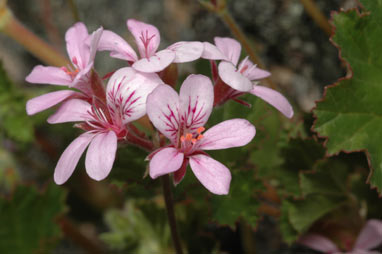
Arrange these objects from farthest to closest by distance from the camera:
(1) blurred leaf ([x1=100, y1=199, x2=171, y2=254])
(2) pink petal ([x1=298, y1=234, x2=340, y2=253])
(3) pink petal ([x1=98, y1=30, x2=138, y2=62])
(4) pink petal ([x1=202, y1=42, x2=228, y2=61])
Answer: (1) blurred leaf ([x1=100, y1=199, x2=171, y2=254])
(2) pink petal ([x1=298, y1=234, x2=340, y2=253])
(3) pink petal ([x1=98, y1=30, x2=138, y2=62])
(4) pink petal ([x1=202, y1=42, x2=228, y2=61])

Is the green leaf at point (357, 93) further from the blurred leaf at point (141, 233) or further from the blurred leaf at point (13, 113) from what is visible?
the blurred leaf at point (13, 113)

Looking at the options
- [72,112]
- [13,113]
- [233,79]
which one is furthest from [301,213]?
[13,113]

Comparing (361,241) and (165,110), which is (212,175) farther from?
(361,241)

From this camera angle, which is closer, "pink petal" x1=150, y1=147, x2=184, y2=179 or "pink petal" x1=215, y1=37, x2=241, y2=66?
"pink petal" x1=150, y1=147, x2=184, y2=179

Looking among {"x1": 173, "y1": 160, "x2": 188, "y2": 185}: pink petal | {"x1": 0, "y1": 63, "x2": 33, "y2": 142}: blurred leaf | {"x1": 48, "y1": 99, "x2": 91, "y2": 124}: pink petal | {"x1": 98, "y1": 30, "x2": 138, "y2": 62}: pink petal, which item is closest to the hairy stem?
{"x1": 173, "y1": 160, "x2": 188, "y2": 185}: pink petal

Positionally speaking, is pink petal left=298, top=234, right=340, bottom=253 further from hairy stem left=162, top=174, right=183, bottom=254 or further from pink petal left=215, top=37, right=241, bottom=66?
pink petal left=215, top=37, right=241, bottom=66

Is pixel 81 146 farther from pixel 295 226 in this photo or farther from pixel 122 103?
pixel 295 226

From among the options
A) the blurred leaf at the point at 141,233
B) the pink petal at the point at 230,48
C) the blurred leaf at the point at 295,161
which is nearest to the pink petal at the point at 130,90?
the pink petal at the point at 230,48

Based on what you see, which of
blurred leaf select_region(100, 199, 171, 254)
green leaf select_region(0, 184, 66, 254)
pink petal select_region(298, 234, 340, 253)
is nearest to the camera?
pink petal select_region(298, 234, 340, 253)

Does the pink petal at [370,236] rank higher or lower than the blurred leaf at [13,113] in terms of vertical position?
lower
